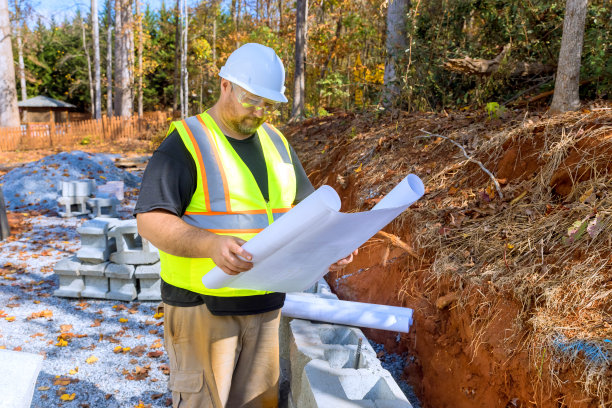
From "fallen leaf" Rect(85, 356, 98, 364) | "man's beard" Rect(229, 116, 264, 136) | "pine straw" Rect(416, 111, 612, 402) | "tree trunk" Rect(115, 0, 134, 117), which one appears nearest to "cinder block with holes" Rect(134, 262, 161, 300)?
"fallen leaf" Rect(85, 356, 98, 364)

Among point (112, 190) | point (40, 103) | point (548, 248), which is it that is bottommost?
point (112, 190)

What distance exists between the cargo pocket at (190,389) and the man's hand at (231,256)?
2.88ft

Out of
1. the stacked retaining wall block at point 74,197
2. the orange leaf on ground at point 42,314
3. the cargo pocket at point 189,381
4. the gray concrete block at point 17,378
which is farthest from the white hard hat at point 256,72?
the stacked retaining wall block at point 74,197

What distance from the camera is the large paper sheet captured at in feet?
4.50

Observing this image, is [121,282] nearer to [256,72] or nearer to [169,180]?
[169,180]

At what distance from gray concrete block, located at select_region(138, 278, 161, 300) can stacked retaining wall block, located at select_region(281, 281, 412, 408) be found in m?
2.52

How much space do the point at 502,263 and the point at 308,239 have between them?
224cm

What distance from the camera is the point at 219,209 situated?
201 centimetres

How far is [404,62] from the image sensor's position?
7.45 metres

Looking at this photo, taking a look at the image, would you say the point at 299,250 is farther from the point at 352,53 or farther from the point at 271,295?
the point at 352,53

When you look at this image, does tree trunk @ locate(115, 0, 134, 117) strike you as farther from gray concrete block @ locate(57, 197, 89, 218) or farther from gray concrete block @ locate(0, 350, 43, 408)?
gray concrete block @ locate(0, 350, 43, 408)

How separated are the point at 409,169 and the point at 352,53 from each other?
12.3 m

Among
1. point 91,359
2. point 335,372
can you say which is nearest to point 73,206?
point 91,359

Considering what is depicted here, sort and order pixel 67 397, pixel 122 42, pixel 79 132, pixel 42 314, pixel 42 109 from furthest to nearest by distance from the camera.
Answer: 1. pixel 42 109
2. pixel 79 132
3. pixel 122 42
4. pixel 42 314
5. pixel 67 397
